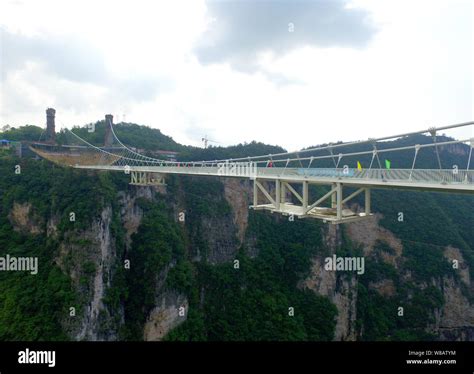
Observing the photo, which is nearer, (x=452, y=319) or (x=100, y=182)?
(x=100, y=182)

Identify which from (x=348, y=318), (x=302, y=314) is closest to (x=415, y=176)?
(x=302, y=314)

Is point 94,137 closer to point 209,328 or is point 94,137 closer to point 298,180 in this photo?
point 209,328

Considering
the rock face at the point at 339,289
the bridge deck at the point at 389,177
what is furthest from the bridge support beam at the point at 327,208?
the rock face at the point at 339,289

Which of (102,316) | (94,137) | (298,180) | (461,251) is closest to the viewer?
(298,180)

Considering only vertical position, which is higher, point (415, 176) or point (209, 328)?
point (415, 176)

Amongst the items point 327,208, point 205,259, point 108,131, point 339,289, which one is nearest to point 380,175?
point 327,208

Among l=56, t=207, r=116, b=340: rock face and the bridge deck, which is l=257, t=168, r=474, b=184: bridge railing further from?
l=56, t=207, r=116, b=340: rock face

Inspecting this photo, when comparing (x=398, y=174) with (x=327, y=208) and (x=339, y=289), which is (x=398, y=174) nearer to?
(x=327, y=208)
